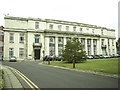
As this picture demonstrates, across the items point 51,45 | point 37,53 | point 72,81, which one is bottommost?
point 72,81

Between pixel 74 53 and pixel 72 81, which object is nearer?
pixel 72 81

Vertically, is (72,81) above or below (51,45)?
below

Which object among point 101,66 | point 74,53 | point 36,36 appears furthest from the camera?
point 36,36

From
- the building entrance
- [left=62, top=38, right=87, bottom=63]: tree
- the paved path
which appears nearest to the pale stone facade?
the building entrance

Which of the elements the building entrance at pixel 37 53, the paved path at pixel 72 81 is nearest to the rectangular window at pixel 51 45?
the building entrance at pixel 37 53

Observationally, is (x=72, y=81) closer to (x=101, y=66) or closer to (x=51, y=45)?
(x=101, y=66)

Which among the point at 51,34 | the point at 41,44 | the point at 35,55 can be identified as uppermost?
the point at 51,34

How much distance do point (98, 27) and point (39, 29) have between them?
31.3 metres

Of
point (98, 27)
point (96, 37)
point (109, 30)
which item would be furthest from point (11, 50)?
point (109, 30)

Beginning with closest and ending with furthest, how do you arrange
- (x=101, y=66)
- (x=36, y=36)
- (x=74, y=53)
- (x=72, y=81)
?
1. (x=72, y=81)
2. (x=101, y=66)
3. (x=74, y=53)
4. (x=36, y=36)

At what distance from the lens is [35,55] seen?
5100 centimetres

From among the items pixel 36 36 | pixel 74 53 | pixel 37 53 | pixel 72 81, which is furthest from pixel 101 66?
pixel 36 36

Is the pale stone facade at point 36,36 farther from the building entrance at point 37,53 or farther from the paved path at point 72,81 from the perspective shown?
the paved path at point 72,81

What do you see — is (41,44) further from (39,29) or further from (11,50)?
(11,50)
